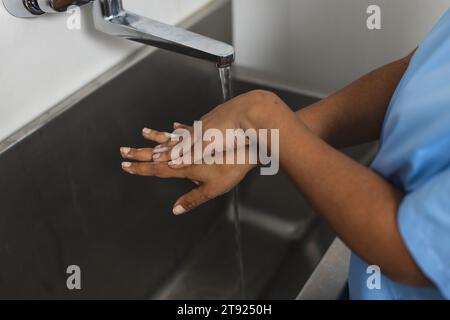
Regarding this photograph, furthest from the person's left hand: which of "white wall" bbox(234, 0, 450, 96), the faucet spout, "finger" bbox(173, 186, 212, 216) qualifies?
"white wall" bbox(234, 0, 450, 96)

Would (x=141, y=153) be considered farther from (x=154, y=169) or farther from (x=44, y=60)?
(x=44, y=60)

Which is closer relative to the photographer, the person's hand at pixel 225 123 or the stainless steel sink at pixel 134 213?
the person's hand at pixel 225 123

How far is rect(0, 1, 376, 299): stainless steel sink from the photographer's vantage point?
638mm

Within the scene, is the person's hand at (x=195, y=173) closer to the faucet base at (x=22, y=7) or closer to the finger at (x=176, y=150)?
the finger at (x=176, y=150)

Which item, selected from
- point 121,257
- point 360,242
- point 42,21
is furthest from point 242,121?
point 121,257

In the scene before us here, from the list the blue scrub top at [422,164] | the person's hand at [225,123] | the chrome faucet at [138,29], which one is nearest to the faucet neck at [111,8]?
the chrome faucet at [138,29]

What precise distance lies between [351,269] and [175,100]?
0.38 meters

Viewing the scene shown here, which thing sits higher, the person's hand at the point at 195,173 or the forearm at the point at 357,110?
the forearm at the point at 357,110

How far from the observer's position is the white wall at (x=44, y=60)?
598 millimetres

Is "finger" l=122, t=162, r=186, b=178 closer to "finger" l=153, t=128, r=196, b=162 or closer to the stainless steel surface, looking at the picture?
"finger" l=153, t=128, r=196, b=162

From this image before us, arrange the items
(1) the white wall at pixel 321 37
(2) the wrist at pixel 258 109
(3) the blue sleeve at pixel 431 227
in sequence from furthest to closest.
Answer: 1. (1) the white wall at pixel 321 37
2. (2) the wrist at pixel 258 109
3. (3) the blue sleeve at pixel 431 227

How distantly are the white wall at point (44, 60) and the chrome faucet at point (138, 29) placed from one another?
1.0 inches

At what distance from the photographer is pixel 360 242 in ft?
1.39
